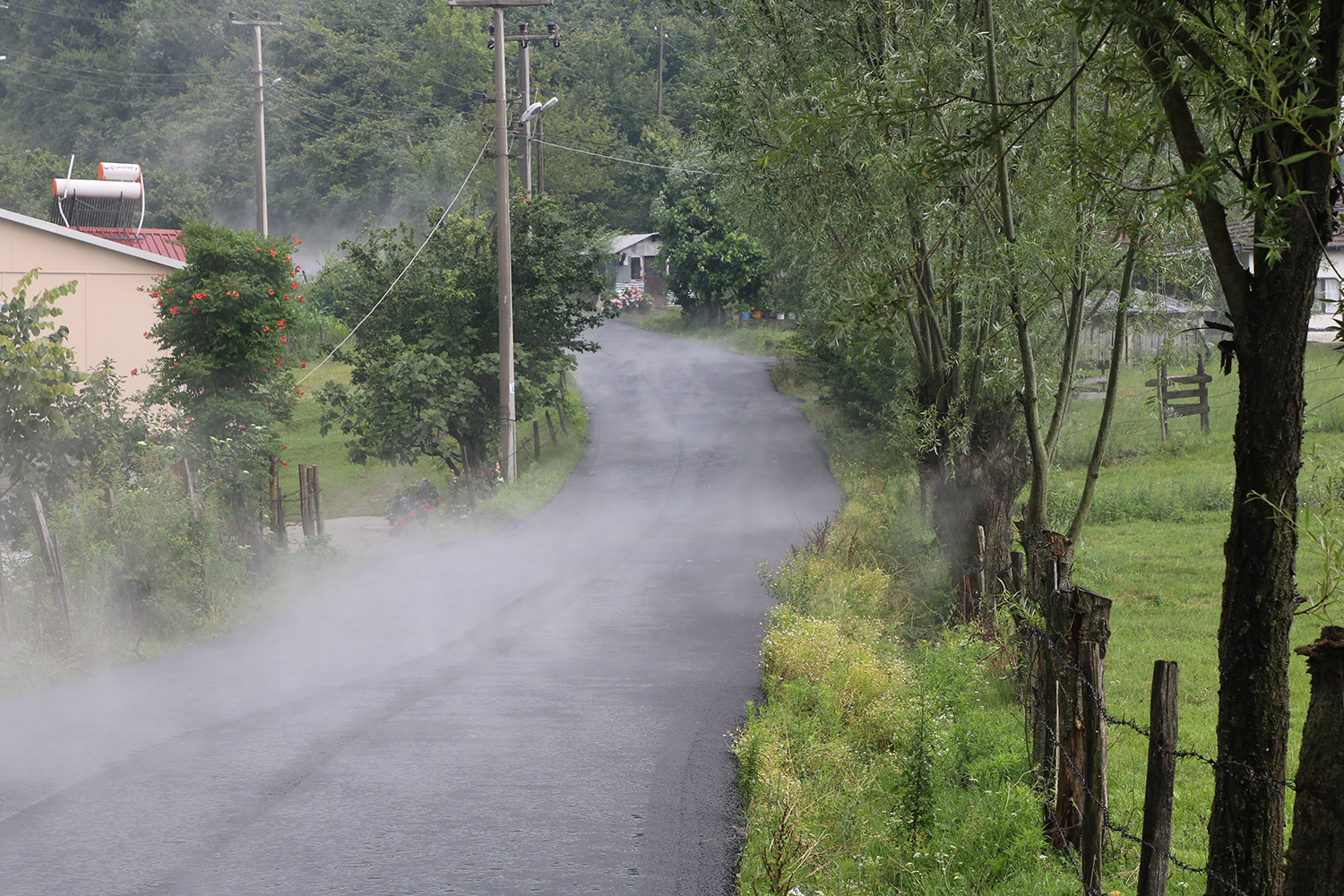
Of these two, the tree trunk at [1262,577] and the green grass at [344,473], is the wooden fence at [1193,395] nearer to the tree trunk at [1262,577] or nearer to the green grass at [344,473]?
the green grass at [344,473]

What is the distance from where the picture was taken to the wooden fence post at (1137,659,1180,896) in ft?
14.7

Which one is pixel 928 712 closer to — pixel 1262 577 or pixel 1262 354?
pixel 1262 577

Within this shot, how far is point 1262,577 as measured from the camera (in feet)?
12.5

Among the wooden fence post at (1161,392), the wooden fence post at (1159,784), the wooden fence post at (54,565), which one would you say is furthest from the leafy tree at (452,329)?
the wooden fence post at (1159,784)

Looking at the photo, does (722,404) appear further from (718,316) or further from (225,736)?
(225,736)

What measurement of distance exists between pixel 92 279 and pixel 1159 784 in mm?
25914

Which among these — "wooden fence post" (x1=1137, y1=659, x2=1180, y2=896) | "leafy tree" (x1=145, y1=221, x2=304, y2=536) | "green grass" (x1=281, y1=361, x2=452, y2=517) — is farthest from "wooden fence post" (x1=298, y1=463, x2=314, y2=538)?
"wooden fence post" (x1=1137, y1=659, x2=1180, y2=896)

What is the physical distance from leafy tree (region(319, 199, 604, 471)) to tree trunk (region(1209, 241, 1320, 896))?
21.2m

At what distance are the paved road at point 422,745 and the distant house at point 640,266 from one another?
5144 cm

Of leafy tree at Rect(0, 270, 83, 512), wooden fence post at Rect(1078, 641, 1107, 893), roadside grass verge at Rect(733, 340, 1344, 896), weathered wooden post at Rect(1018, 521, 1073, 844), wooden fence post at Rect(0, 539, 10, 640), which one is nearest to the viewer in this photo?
wooden fence post at Rect(1078, 641, 1107, 893)

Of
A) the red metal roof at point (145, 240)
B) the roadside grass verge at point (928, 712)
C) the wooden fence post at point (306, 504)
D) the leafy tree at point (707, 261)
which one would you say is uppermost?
the leafy tree at point (707, 261)

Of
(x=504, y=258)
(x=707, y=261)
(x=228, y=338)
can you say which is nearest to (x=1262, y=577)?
(x=228, y=338)

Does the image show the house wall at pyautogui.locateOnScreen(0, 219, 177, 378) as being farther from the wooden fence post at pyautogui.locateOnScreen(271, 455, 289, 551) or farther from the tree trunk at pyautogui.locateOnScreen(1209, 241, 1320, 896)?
the tree trunk at pyautogui.locateOnScreen(1209, 241, 1320, 896)

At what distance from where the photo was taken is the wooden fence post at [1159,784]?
4.47m
